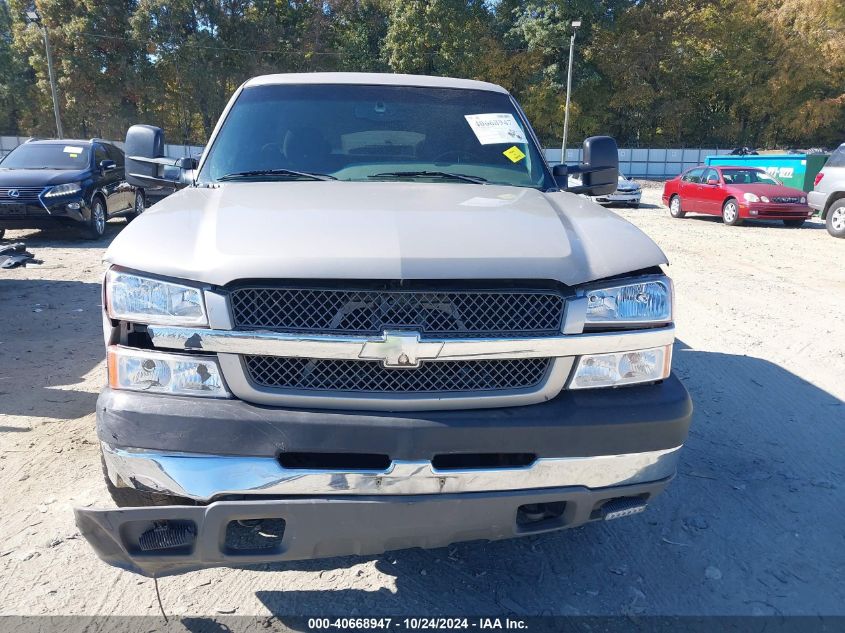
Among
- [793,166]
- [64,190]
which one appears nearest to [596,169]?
[64,190]

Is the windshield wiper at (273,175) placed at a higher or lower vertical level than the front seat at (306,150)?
lower

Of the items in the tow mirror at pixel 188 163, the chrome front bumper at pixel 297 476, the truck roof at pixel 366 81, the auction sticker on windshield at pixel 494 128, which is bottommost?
the chrome front bumper at pixel 297 476

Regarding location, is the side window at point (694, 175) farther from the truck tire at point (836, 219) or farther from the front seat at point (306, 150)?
the front seat at point (306, 150)

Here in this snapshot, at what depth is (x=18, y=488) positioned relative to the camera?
327 centimetres

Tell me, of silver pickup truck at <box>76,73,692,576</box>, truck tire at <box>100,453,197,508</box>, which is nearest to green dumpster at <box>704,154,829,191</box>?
silver pickup truck at <box>76,73,692,576</box>

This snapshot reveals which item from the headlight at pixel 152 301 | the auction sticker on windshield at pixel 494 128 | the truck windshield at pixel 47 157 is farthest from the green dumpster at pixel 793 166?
the headlight at pixel 152 301

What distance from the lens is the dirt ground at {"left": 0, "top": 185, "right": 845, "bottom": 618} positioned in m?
2.51

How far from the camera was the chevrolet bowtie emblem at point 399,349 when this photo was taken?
197 cm

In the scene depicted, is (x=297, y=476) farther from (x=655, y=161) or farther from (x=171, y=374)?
(x=655, y=161)

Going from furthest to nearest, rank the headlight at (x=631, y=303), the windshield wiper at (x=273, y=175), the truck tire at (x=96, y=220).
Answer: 1. the truck tire at (x=96, y=220)
2. the windshield wiper at (x=273, y=175)
3. the headlight at (x=631, y=303)

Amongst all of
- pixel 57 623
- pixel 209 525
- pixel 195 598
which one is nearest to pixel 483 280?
pixel 209 525

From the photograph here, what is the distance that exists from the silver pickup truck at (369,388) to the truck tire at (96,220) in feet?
33.6

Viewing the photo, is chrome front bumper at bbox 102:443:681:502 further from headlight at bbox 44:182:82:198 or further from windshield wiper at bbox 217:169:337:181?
headlight at bbox 44:182:82:198

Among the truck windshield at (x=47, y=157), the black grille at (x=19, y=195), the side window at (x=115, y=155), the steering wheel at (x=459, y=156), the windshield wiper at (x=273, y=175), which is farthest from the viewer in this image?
the side window at (x=115, y=155)
